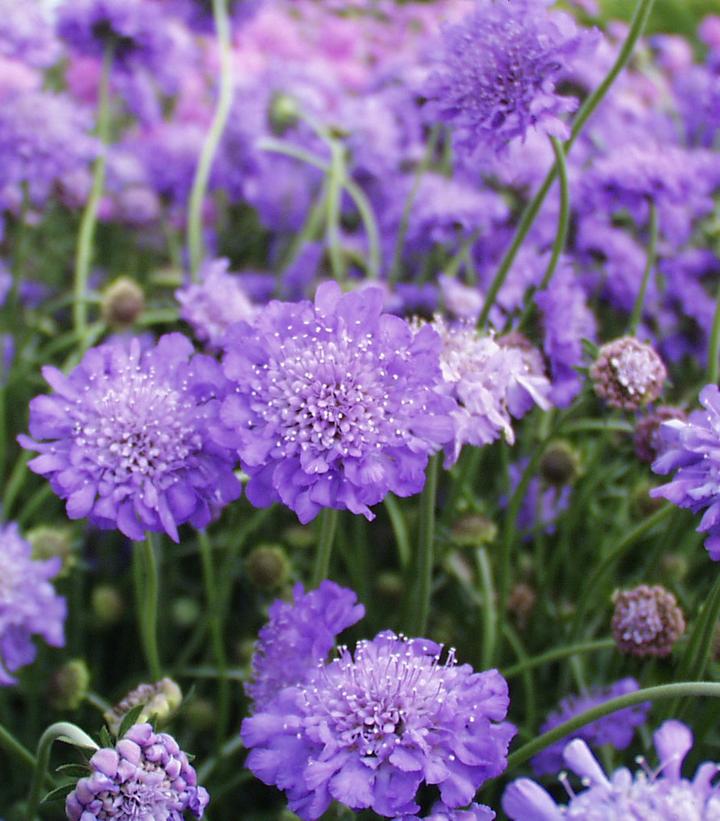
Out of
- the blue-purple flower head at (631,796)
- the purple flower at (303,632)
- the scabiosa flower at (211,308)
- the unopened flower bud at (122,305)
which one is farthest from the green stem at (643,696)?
the unopened flower bud at (122,305)

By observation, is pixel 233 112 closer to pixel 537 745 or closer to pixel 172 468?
pixel 172 468

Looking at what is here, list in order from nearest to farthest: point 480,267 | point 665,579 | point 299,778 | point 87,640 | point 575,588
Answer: point 299,778
point 665,579
point 575,588
point 87,640
point 480,267

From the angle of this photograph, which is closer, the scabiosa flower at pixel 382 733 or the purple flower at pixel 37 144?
the scabiosa flower at pixel 382 733

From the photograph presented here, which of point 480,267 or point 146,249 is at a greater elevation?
point 480,267

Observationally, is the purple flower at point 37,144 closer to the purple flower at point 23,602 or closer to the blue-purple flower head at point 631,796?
the purple flower at point 23,602

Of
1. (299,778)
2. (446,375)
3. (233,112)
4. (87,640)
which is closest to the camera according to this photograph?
(299,778)

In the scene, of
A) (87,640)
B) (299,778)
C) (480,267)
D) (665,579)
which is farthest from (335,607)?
(480,267)

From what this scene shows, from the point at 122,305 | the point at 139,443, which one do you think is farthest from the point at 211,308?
the point at 139,443

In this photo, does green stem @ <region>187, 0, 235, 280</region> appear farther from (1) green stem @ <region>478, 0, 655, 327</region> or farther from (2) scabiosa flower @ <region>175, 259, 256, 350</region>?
(1) green stem @ <region>478, 0, 655, 327</region>
